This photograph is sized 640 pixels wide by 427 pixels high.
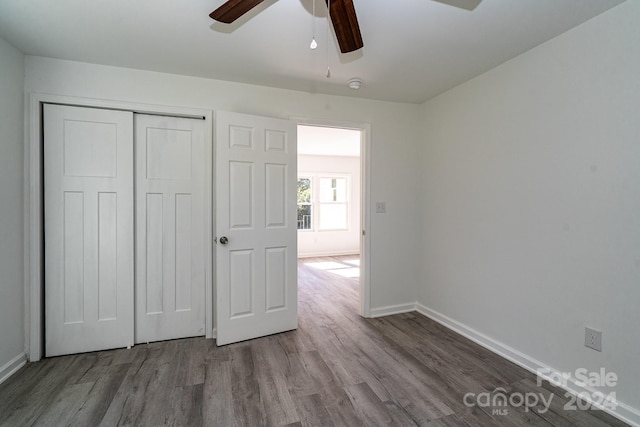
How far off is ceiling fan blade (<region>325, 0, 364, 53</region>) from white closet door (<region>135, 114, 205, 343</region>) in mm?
1695

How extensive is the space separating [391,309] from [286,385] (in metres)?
1.67

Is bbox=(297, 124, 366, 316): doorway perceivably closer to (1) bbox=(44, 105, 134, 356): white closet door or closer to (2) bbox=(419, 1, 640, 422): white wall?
(2) bbox=(419, 1, 640, 422): white wall

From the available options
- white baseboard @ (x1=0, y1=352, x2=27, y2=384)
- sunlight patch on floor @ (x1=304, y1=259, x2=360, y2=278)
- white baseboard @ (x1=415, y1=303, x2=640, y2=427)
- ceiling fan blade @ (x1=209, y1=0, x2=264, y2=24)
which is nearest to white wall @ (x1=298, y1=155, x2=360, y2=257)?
sunlight patch on floor @ (x1=304, y1=259, x2=360, y2=278)

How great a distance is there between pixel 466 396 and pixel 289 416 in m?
1.14

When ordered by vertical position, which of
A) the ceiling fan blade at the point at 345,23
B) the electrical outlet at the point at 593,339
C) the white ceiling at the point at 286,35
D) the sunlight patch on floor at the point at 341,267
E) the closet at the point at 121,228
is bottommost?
the sunlight patch on floor at the point at 341,267

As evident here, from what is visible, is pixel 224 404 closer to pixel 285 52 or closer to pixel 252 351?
pixel 252 351

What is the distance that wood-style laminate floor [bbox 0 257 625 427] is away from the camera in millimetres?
1640

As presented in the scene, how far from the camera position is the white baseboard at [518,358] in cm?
161

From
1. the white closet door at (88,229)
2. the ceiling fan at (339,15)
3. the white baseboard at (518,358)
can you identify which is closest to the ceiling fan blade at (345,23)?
the ceiling fan at (339,15)

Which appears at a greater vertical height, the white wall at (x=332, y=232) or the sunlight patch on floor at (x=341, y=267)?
the white wall at (x=332, y=232)

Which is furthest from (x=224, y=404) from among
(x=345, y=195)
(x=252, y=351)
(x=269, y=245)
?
(x=345, y=195)

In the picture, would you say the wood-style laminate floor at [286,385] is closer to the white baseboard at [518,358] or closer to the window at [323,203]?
the white baseboard at [518,358]

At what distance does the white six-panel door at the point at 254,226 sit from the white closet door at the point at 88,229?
791 mm

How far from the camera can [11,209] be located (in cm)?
204
